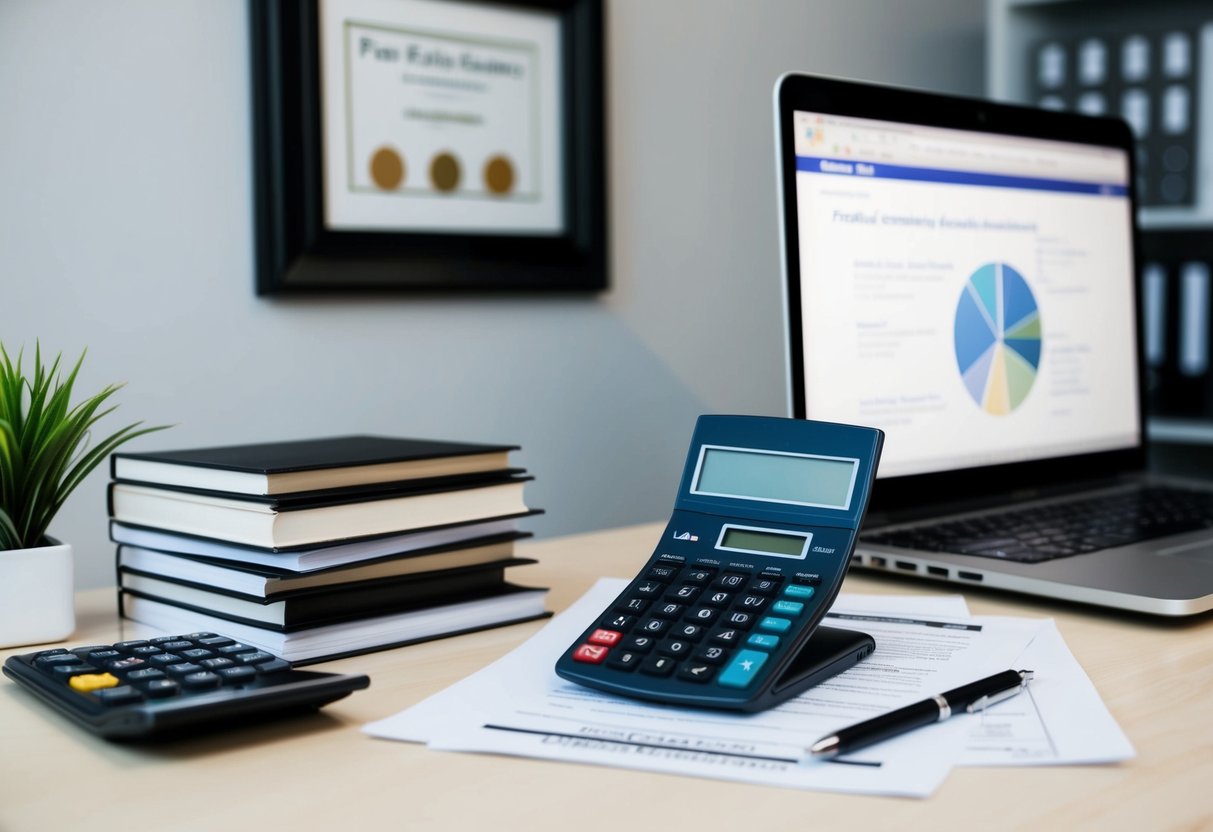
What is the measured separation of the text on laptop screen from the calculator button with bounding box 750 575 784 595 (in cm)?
31

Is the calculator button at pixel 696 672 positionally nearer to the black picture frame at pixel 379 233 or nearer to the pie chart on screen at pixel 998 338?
the pie chart on screen at pixel 998 338

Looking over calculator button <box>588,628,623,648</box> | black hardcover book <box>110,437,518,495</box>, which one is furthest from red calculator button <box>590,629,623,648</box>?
black hardcover book <box>110,437,518,495</box>

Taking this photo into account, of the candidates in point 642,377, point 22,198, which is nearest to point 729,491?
point 22,198

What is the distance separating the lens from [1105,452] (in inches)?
47.3

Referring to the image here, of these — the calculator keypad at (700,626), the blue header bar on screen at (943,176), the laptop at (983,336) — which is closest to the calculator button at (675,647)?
the calculator keypad at (700,626)

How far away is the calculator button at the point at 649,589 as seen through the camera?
65 centimetres

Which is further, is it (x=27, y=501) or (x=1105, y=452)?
(x=1105, y=452)

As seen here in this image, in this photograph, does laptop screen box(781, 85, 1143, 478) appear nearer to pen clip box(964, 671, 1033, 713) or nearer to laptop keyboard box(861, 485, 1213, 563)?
laptop keyboard box(861, 485, 1213, 563)

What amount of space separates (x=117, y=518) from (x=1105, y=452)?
0.97 meters

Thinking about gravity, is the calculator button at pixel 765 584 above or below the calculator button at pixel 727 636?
above

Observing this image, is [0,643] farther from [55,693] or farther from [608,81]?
[608,81]

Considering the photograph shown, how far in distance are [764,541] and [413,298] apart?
88cm

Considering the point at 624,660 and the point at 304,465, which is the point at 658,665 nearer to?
the point at 624,660

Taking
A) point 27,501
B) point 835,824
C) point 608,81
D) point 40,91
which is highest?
point 608,81
